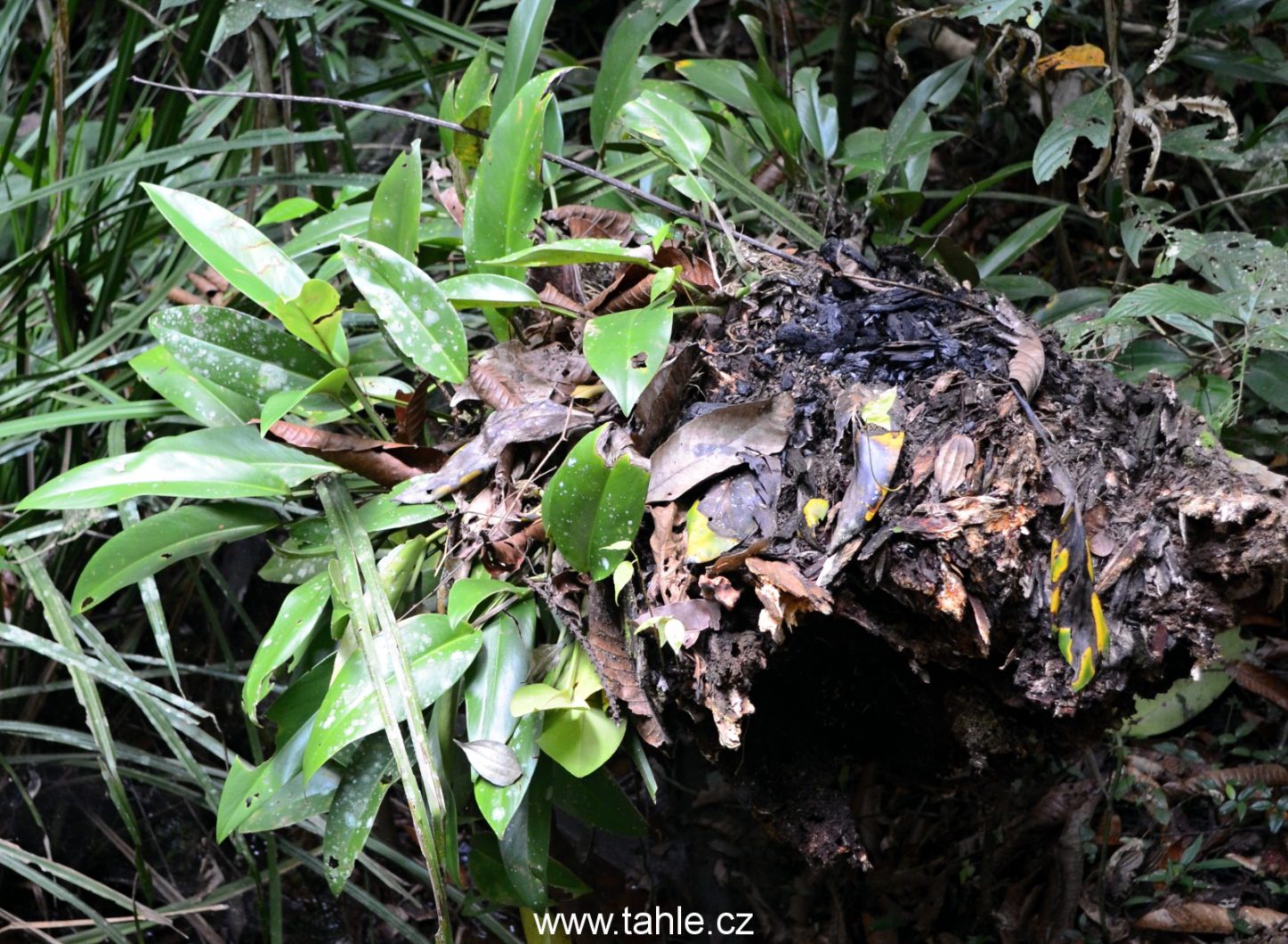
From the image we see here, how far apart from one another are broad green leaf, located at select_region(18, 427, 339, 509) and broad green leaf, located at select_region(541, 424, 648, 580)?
306 mm

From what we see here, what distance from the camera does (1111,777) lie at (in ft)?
4.52

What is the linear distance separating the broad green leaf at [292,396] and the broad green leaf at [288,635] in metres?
0.16

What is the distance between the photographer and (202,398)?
1.08 m

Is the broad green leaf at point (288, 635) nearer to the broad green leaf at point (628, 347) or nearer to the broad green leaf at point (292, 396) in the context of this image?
the broad green leaf at point (292, 396)

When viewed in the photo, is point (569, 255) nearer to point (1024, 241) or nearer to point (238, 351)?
point (238, 351)

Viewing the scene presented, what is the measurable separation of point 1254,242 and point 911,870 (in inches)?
35.2

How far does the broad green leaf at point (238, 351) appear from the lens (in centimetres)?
105

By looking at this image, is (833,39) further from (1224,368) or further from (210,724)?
(210,724)

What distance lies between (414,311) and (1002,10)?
2.42 feet

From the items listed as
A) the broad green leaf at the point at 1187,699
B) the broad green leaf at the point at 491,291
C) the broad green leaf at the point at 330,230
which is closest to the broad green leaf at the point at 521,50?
the broad green leaf at the point at 330,230

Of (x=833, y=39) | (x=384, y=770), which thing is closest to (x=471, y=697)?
(x=384, y=770)

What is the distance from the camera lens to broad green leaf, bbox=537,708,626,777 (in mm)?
881

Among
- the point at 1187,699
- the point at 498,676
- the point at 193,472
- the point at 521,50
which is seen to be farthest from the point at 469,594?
the point at 1187,699

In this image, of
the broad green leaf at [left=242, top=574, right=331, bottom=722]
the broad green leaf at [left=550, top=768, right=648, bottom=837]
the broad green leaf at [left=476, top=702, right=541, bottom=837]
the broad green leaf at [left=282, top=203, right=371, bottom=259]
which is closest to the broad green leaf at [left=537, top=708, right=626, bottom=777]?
the broad green leaf at [left=476, top=702, right=541, bottom=837]
